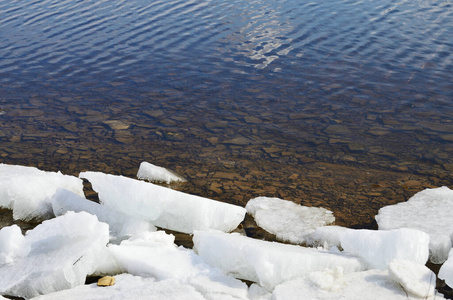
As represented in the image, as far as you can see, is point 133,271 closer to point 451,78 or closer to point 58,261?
point 58,261

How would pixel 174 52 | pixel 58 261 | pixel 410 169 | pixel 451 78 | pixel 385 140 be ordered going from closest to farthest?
pixel 58 261 → pixel 410 169 → pixel 385 140 → pixel 451 78 → pixel 174 52

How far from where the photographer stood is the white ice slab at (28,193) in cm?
527

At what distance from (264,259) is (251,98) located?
17.0 ft

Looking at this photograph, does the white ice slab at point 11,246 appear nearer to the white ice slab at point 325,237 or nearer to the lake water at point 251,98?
the lake water at point 251,98

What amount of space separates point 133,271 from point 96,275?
1.19ft

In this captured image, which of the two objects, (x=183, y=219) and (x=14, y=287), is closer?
(x=14, y=287)

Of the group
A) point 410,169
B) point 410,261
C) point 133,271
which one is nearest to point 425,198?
point 410,169

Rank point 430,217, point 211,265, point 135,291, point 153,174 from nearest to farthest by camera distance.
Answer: point 135,291
point 211,265
point 430,217
point 153,174

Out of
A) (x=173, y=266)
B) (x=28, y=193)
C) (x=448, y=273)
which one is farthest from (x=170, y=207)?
(x=448, y=273)

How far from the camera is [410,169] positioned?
21.5ft

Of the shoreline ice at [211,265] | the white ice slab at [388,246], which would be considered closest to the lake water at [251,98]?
the white ice slab at [388,246]

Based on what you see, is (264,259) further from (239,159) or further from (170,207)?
(239,159)

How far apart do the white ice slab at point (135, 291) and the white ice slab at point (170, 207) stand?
3.03 feet

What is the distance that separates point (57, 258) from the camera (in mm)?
4180
